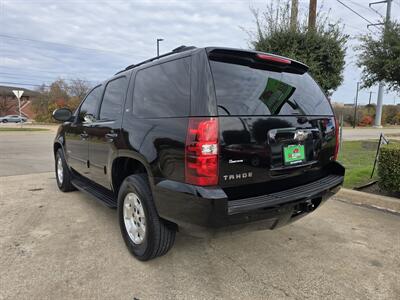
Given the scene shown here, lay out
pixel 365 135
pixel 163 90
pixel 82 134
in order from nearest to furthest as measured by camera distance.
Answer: pixel 163 90
pixel 82 134
pixel 365 135

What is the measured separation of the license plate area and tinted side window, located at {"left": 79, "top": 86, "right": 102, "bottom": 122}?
257cm

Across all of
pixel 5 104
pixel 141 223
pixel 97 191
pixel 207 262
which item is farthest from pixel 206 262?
pixel 5 104

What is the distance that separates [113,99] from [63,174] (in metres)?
2.36

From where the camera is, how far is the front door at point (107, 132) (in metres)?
3.45

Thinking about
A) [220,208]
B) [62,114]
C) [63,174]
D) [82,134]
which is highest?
[62,114]

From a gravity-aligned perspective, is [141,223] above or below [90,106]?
below

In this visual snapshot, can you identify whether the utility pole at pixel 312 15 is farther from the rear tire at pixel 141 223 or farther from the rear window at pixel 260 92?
the rear tire at pixel 141 223

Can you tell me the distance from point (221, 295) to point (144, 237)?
2.87 feet

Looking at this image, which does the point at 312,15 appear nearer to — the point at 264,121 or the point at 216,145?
the point at 264,121

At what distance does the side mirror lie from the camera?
5008 mm

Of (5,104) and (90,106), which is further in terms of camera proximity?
(5,104)

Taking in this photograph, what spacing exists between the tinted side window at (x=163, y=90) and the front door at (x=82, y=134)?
1.29 meters

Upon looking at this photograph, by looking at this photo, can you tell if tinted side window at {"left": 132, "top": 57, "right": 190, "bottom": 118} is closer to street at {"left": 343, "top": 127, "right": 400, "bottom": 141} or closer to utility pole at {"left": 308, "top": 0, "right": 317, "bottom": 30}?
utility pole at {"left": 308, "top": 0, "right": 317, "bottom": 30}

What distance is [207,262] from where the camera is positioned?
3.09m
